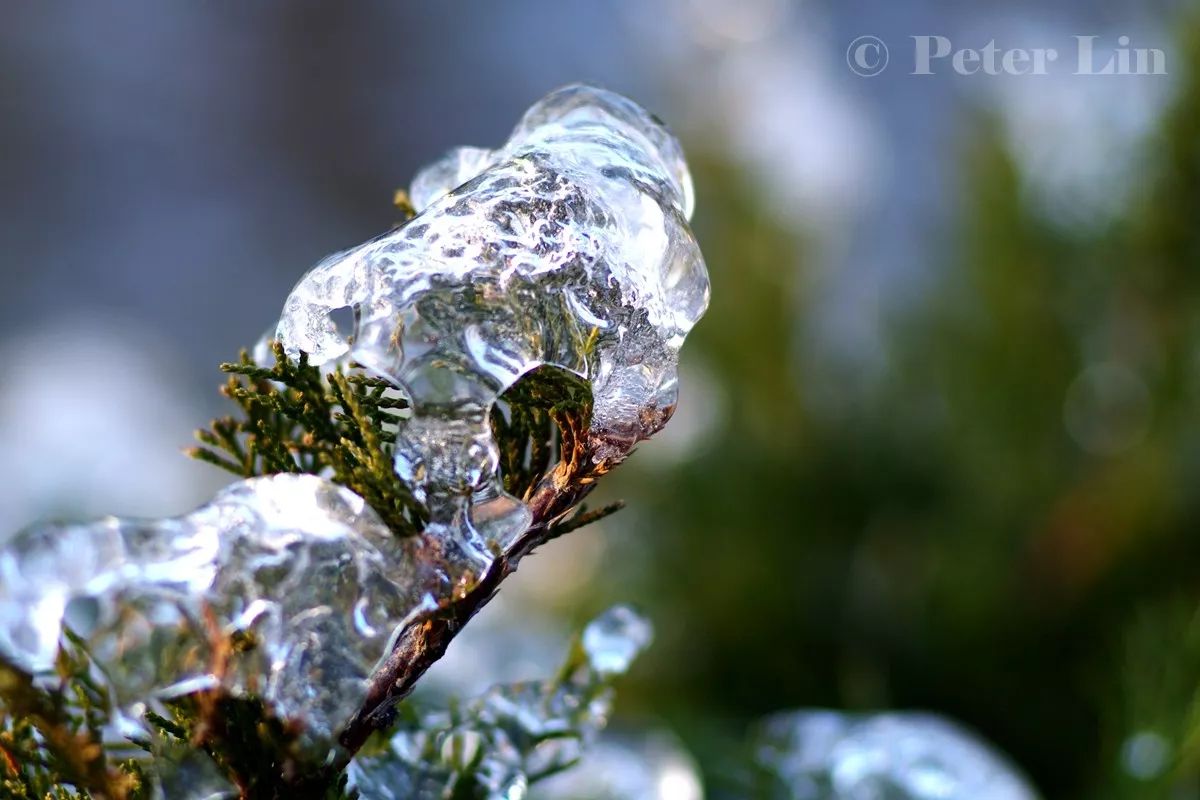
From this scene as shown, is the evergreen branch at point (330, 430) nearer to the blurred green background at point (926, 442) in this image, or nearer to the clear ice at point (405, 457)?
the clear ice at point (405, 457)

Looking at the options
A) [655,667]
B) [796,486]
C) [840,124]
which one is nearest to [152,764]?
[655,667]

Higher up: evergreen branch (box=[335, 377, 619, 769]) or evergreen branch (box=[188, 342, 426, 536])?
evergreen branch (box=[188, 342, 426, 536])

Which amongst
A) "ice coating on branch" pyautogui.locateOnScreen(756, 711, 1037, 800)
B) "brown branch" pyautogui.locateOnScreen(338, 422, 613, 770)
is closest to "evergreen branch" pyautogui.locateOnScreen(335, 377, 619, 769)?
"brown branch" pyautogui.locateOnScreen(338, 422, 613, 770)

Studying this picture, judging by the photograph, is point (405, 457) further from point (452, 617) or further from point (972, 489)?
point (972, 489)

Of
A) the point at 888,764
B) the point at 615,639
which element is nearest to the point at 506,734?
the point at 615,639

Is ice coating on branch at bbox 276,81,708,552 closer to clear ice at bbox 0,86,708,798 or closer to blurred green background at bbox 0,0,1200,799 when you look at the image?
clear ice at bbox 0,86,708,798
